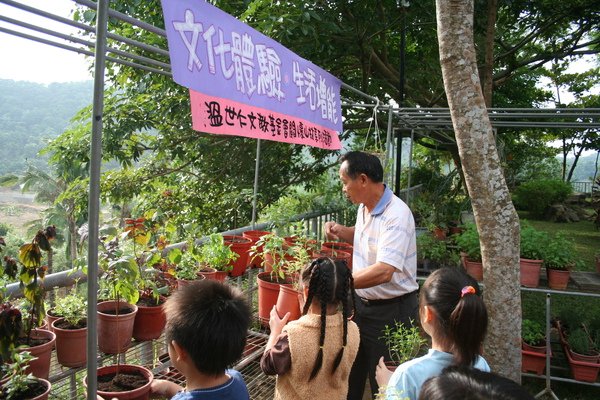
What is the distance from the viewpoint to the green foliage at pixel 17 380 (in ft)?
4.35

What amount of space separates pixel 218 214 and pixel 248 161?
36.3 inches

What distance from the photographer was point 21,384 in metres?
1.37

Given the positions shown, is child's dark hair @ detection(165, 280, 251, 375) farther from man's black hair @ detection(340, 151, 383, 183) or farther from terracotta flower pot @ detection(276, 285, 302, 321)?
man's black hair @ detection(340, 151, 383, 183)

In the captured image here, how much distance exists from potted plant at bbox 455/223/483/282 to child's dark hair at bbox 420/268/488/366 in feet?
9.20

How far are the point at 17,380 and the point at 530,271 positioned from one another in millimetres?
3919

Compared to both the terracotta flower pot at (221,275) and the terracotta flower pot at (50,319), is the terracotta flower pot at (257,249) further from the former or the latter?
the terracotta flower pot at (50,319)

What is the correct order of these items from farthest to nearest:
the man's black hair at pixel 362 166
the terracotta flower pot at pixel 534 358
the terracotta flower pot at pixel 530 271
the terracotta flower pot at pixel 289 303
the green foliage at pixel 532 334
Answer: the terracotta flower pot at pixel 530 271
the green foliage at pixel 532 334
the terracotta flower pot at pixel 534 358
the man's black hair at pixel 362 166
the terracotta flower pot at pixel 289 303

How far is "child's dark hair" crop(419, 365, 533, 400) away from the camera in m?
0.89

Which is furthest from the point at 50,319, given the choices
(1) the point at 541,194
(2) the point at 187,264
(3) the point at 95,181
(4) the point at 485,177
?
(1) the point at 541,194

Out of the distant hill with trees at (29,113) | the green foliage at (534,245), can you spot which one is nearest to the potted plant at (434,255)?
the green foliage at (534,245)

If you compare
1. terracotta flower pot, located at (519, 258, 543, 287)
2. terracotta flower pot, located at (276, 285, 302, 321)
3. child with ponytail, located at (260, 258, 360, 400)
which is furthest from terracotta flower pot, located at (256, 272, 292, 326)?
terracotta flower pot, located at (519, 258, 543, 287)

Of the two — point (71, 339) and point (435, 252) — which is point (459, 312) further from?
point (435, 252)

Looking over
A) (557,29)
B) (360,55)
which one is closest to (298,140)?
(360,55)

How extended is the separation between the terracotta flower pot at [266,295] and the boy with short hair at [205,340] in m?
0.99
